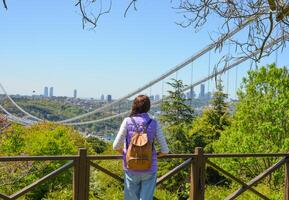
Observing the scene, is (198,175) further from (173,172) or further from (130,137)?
(130,137)

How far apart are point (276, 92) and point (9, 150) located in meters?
10.0

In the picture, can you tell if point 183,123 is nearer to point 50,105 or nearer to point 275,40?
point 275,40

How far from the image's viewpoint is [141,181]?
3.66 m

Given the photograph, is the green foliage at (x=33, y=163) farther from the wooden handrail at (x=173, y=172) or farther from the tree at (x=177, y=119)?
the wooden handrail at (x=173, y=172)

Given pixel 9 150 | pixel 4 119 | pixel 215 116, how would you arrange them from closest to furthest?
pixel 4 119 < pixel 9 150 < pixel 215 116

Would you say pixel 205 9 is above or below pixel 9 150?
above

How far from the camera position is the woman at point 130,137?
3590 millimetres

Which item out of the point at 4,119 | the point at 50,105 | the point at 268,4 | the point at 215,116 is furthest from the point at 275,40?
the point at 50,105

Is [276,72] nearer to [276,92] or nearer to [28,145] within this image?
[276,92]

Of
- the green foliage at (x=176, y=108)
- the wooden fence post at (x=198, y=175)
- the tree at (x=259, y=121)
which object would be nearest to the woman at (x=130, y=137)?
the wooden fence post at (x=198, y=175)

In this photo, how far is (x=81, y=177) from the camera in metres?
3.99

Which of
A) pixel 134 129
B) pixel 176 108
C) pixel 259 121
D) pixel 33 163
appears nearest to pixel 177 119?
pixel 176 108

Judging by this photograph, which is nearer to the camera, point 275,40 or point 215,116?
point 275,40

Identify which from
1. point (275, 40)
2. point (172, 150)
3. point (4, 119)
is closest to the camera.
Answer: point (275, 40)
